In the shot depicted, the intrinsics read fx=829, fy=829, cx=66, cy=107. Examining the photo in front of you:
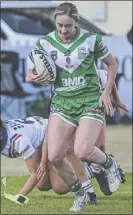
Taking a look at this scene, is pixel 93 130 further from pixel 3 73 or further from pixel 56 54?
pixel 3 73

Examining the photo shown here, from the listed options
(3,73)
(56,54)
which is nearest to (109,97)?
(56,54)

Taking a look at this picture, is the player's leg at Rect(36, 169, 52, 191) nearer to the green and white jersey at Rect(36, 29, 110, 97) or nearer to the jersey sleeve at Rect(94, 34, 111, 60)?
the green and white jersey at Rect(36, 29, 110, 97)

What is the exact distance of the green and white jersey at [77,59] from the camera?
6.96m

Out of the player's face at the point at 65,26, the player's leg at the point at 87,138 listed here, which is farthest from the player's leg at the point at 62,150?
the player's face at the point at 65,26

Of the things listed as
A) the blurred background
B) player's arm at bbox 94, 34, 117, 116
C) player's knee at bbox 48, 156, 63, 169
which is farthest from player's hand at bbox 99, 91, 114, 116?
the blurred background

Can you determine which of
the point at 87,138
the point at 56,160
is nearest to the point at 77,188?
the point at 56,160

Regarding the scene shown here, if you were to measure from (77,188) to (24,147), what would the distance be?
744 millimetres

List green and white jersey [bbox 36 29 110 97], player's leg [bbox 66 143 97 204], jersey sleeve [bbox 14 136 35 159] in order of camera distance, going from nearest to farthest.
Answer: jersey sleeve [bbox 14 136 35 159], green and white jersey [bbox 36 29 110 97], player's leg [bbox 66 143 97 204]

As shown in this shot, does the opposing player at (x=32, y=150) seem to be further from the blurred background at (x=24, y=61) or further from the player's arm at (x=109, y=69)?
the blurred background at (x=24, y=61)

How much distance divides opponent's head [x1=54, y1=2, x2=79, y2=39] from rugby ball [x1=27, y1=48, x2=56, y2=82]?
23 cm

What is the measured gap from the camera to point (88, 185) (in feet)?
25.0

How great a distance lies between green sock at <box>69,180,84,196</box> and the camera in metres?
7.19

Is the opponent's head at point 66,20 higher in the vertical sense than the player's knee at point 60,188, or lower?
higher

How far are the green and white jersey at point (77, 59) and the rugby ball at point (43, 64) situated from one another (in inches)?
2.2
